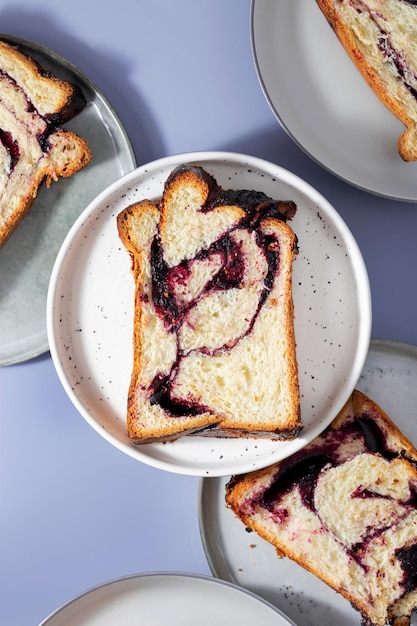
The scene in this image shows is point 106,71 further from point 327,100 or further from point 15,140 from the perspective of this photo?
point 327,100

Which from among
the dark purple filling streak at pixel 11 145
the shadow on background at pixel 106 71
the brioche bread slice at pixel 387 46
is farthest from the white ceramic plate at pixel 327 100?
the dark purple filling streak at pixel 11 145

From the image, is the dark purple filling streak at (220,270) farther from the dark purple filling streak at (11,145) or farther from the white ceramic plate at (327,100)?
the dark purple filling streak at (11,145)

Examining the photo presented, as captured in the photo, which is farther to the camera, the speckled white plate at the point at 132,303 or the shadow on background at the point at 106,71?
the shadow on background at the point at 106,71

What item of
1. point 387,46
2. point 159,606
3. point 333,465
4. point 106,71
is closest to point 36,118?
point 106,71

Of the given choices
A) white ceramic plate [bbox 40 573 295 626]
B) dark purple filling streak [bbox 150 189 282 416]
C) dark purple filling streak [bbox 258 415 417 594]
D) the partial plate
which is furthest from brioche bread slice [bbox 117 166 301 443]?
white ceramic plate [bbox 40 573 295 626]

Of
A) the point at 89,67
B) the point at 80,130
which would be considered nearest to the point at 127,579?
the point at 80,130

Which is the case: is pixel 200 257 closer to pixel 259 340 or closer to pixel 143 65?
pixel 259 340

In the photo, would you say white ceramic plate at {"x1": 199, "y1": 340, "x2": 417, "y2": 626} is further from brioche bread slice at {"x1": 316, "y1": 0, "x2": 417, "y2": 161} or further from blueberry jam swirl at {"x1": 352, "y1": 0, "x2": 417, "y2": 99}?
blueberry jam swirl at {"x1": 352, "y1": 0, "x2": 417, "y2": 99}
